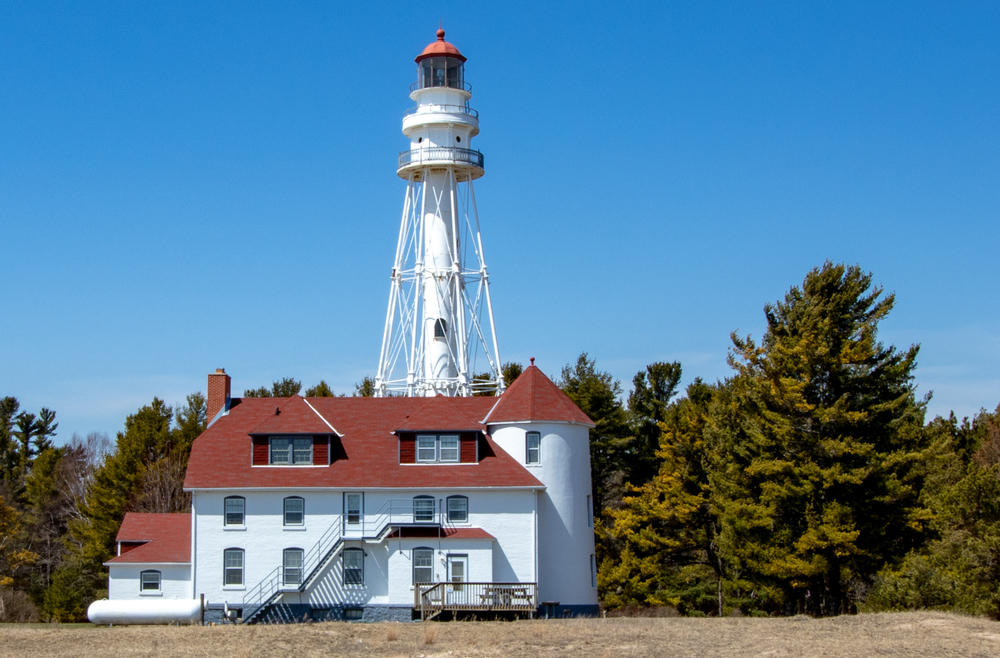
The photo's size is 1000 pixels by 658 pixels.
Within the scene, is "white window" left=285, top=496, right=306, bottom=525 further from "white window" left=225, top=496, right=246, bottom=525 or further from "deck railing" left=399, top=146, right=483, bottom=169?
"deck railing" left=399, top=146, right=483, bottom=169

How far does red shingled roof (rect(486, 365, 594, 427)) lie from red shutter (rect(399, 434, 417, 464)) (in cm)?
332

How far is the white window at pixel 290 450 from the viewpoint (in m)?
53.4

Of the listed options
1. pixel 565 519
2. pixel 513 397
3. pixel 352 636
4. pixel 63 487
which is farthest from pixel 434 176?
pixel 63 487

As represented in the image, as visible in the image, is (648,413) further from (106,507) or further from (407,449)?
(106,507)

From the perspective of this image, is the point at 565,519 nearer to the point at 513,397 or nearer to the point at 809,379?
the point at 513,397

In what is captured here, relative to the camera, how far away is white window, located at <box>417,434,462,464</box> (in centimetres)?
5353

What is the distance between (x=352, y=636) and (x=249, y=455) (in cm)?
1526

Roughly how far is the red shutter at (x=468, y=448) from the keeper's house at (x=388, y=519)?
0.16ft

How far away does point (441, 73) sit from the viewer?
6606cm

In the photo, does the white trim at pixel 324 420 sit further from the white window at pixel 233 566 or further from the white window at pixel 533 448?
the white window at pixel 533 448

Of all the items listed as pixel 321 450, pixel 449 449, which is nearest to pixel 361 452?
pixel 321 450

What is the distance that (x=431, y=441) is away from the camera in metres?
53.8

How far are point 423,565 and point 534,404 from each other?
8.27 meters

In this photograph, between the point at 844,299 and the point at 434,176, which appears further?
the point at 434,176
